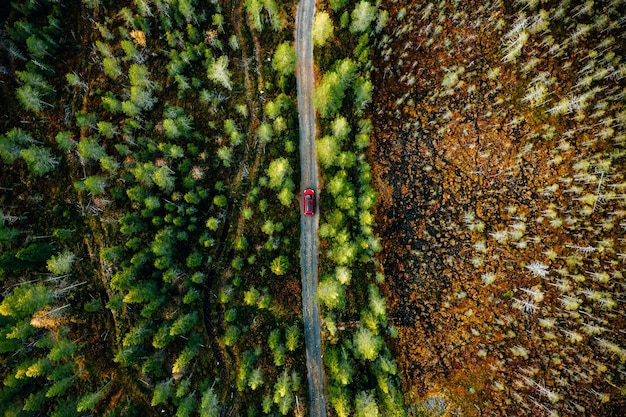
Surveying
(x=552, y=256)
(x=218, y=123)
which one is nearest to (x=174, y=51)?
(x=218, y=123)

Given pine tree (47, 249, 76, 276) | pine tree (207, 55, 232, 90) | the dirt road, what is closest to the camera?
pine tree (47, 249, 76, 276)

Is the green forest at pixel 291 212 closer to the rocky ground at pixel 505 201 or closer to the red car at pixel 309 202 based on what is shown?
the rocky ground at pixel 505 201

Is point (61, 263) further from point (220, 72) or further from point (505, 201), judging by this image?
point (505, 201)

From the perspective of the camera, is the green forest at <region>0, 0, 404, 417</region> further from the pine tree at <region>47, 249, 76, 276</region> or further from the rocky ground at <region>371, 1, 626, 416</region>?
the rocky ground at <region>371, 1, 626, 416</region>

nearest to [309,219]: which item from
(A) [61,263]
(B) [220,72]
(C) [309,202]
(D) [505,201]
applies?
(C) [309,202]

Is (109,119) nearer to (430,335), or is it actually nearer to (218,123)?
(218,123)

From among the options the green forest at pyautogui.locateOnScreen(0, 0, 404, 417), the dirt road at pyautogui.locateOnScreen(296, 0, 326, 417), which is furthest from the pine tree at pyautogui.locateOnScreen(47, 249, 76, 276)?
the dirt road at pyautogui.locateOnScreen(296, 0, 326, 417)

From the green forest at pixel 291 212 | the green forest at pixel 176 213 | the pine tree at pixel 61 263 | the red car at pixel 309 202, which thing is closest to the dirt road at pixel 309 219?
the green forest at pixel 291 212

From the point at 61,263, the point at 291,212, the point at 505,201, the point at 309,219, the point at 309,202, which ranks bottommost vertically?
the point at 61,263
